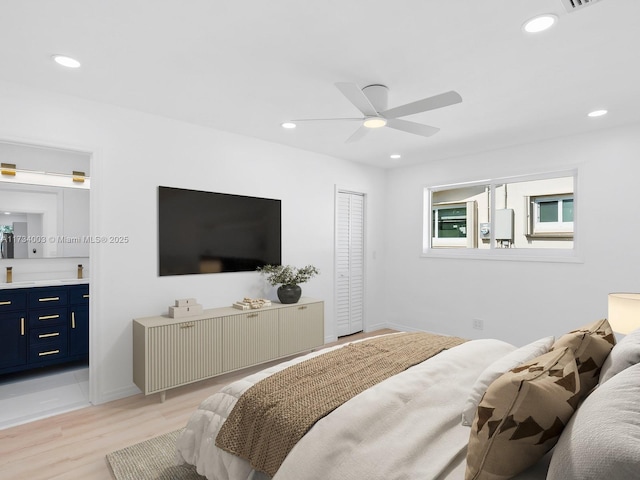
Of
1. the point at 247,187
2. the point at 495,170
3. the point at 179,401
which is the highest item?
the point at 495,170

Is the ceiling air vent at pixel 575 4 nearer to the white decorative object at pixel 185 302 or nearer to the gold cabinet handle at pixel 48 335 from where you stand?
the white decorative object at pixel 185 302

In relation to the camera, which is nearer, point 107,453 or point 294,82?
point 107,453

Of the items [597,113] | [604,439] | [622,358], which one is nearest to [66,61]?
[604,439]

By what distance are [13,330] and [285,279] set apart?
2.65 m

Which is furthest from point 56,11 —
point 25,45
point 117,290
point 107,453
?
point 107,453

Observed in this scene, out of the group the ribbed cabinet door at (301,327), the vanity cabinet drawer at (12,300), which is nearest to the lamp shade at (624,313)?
the ribbed cabinet door at (301,327)

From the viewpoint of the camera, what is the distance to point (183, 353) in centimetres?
319

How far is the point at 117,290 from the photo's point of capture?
3225 millimetres

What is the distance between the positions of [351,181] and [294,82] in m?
2.64

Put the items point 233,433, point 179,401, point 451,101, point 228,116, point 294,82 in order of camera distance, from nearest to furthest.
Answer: point 233,433
point 451,101
point 294,82
point 179,401
point 228,116

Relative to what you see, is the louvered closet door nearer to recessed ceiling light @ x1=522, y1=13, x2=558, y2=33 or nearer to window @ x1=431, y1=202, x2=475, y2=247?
window @ x1=431, y1=202, x2=475, y2=247

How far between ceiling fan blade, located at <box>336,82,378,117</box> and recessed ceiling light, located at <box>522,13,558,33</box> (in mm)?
956

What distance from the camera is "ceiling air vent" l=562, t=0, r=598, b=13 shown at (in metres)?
1.77

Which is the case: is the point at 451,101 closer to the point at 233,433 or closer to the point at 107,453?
the point at 233,433
